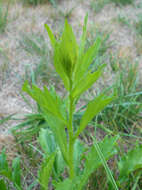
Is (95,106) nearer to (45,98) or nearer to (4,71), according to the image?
(45,98)

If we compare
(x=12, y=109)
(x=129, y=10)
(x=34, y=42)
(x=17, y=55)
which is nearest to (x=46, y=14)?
(x=34, y=42)

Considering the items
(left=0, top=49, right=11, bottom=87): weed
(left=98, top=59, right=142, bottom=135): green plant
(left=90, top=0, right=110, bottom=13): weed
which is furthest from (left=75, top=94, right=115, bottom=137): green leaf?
(left=90, top=0, right=110, bottom=13): weed

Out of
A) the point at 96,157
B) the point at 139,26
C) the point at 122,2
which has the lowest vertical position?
the point at 96,157

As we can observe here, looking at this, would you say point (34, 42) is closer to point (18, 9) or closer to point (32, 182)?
point (18, 9)

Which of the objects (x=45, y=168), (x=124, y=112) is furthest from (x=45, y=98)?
(x=124, y=112)

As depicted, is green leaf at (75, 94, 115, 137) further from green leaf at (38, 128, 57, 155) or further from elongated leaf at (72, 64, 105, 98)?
green leaf at (38, 128, 57, 155)

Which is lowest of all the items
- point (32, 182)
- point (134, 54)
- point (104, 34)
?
point (32, 182)

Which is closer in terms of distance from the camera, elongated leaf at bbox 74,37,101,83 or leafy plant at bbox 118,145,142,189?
elongated leaf at bbox 74,37,101,83

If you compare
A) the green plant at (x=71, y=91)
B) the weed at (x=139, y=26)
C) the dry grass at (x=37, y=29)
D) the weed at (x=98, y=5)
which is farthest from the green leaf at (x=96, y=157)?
the weed at (x=98, y=5)

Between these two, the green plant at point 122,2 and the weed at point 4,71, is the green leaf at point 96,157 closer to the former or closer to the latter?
the weed at point 4,71

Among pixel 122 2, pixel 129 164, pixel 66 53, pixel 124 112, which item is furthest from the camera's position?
pixel 122 2

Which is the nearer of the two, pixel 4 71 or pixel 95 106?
pixel 95 106
